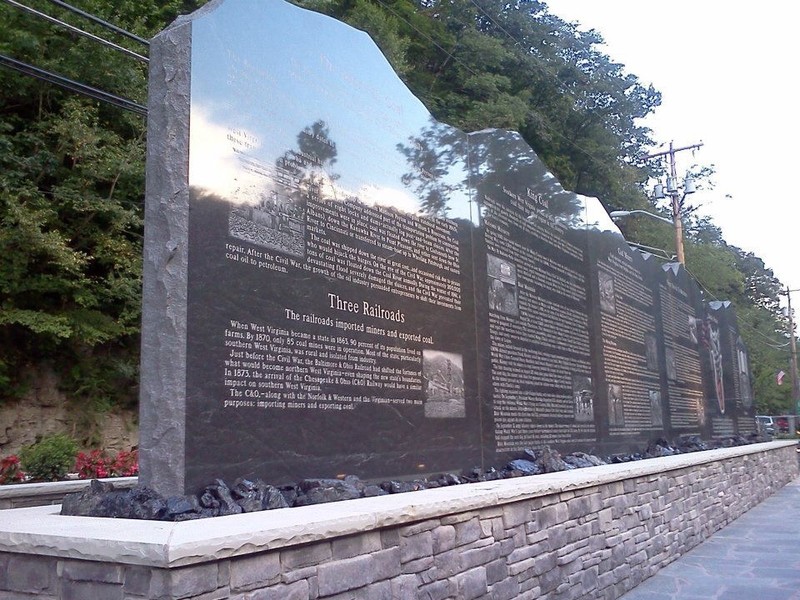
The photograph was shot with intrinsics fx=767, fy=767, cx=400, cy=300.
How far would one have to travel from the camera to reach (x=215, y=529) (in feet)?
10.4

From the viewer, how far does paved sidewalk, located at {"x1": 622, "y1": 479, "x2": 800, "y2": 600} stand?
22.1 feet

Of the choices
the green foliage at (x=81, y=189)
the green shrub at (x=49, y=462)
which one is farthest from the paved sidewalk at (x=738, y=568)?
the green foliage at (x=81, y=189)

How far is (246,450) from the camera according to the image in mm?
4367

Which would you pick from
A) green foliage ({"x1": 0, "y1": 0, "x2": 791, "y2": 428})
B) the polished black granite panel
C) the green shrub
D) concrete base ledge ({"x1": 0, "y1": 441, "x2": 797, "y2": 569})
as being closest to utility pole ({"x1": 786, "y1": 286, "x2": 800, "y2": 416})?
green foliage ({"x1": 0, "y1": 0, "x2": 791, "y2": 428})

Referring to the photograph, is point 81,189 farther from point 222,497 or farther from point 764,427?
point 764,427

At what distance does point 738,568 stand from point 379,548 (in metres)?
5.58

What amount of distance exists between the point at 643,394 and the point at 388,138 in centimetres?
698

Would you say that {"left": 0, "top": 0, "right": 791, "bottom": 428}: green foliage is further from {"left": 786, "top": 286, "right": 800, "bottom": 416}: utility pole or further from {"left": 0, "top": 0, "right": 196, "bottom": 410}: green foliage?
{"left": 786, "top": 286, "right": 800, "bottom": 416}: utility pole

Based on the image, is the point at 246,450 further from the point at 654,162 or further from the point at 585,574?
the point at 654,162

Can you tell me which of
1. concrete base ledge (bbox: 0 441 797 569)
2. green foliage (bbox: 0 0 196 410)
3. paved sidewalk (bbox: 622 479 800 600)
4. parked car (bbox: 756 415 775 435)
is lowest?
paved sidewalk (bbox: 622 479 800 600)

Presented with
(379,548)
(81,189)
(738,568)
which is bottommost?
(738,568)

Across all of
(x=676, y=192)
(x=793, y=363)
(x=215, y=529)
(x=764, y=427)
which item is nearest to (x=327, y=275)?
(x=215, y=529)

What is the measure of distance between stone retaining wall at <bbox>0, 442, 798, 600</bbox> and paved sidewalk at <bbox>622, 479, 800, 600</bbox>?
29cm

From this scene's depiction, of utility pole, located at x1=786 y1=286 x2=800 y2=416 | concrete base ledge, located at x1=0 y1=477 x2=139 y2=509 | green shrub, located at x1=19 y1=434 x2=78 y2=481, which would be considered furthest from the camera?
utility pole, located at x1=786 y1=286 x2=800 y2=416
